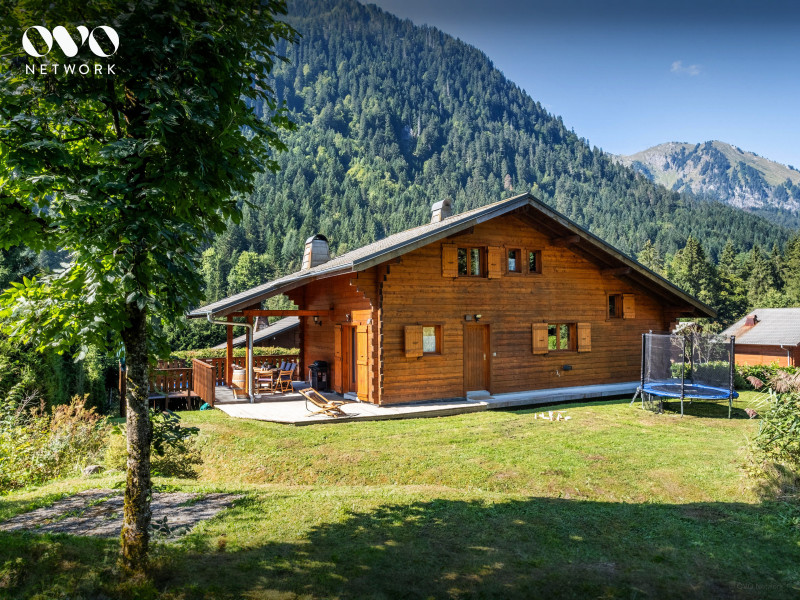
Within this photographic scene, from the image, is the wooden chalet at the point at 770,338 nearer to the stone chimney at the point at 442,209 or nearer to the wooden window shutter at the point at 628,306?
the wooden window shutter at the point at 628,306

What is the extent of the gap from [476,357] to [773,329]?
3341cm

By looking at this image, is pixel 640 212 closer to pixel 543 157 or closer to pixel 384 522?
pixel 543 157

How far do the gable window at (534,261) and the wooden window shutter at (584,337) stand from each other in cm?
235

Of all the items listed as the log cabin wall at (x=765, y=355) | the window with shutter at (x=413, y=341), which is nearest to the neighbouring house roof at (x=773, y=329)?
the log cabin wall at (x=765, y=355)

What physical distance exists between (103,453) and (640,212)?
13276cm

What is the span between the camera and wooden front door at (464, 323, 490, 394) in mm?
15141

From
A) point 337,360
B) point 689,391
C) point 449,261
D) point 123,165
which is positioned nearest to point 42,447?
point 123,165

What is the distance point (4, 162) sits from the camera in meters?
3.53

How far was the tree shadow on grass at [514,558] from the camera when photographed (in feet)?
12.9

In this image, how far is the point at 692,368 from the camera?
1441 centimetres

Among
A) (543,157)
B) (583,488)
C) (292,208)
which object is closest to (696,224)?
(543,157)

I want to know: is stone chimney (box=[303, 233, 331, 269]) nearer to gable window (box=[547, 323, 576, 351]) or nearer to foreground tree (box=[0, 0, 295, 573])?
gable window (box=[547, 323, 576, 351])

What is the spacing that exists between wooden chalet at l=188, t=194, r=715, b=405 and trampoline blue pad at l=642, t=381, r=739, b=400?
2.62 meters

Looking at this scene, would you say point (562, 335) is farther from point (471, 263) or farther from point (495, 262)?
point (471, 263)
